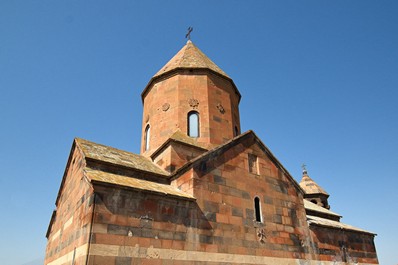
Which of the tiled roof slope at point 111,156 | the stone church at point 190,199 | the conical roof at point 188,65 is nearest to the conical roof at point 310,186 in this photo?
the stone church at point 190,199

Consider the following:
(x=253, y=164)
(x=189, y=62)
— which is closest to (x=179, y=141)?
(x=253, y=164)

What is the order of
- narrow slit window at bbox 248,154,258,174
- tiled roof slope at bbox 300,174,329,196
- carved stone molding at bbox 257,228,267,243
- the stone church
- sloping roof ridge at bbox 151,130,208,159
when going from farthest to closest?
1. tiled roof slope at bbox 300,174,329,196
2. sloping roof ridge at bbox 151,130,208,159
3. narrow slit window at bbox 248,154,258,174
4. carved stone molding at bbox 257,228,267,243
5. the stone church

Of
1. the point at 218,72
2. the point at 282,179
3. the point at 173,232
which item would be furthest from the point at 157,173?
the point at 218,72

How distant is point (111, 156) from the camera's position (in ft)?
30.2

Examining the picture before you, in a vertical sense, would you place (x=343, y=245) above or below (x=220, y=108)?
below

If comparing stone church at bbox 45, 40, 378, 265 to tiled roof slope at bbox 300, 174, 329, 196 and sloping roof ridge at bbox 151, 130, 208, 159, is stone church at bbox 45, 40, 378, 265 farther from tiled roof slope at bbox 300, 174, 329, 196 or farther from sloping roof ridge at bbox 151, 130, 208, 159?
tiled roof slope at bbox 300, 174, 329, 196

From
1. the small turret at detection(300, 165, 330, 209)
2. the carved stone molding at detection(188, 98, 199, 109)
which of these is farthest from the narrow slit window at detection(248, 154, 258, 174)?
the small turret at detection(300, 165, 330, 209)

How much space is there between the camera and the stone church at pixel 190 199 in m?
6.88

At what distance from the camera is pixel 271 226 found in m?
9.47

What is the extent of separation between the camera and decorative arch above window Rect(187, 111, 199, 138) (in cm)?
1211

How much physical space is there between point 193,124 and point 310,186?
51.2 ft

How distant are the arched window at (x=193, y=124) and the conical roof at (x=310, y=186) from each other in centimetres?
1502

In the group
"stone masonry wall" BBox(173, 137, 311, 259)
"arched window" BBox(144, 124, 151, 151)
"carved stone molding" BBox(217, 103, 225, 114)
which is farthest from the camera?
"arched window" BBox(144, 124, 151, 151)

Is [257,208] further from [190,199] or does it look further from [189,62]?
[189,62]
